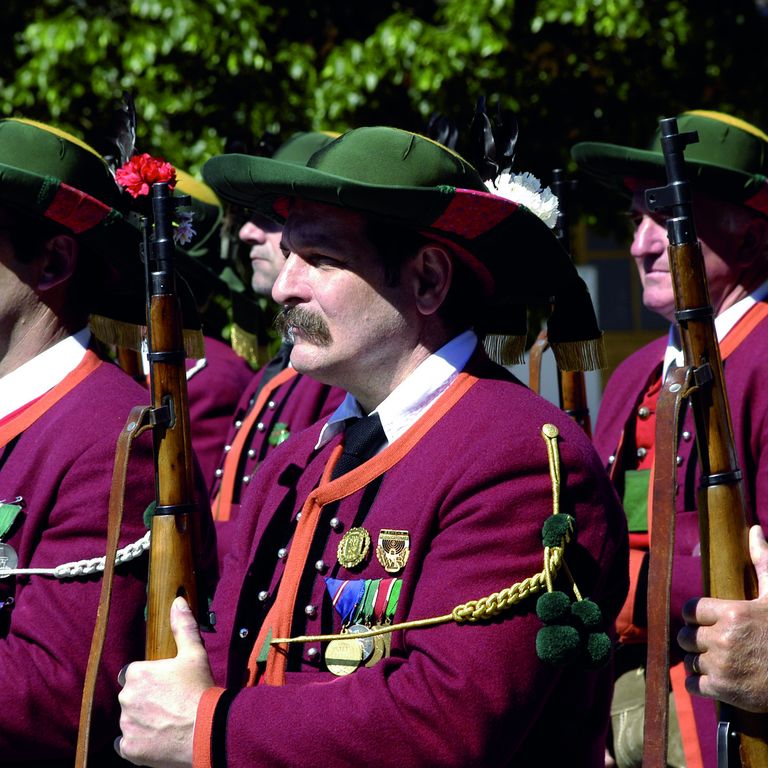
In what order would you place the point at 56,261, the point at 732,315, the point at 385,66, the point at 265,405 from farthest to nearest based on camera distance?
the point at 385,66 → the point at 265,405 → the point at 732,315 → the point at 56,261

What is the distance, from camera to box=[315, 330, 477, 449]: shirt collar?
3.07 metres

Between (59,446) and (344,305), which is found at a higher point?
(344,305)

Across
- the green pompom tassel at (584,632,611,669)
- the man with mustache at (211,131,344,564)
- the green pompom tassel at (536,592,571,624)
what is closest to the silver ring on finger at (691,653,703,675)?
the green pompom tassel at (584,632,611,669)

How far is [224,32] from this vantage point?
318 inches

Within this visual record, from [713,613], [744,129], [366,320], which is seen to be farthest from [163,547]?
[744,129]

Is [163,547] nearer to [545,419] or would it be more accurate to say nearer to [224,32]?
[545,419]

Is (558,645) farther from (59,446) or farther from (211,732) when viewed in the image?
(59,446)

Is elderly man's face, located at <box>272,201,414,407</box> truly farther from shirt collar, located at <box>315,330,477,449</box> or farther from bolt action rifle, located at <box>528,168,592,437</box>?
bolt action rifle, located at <box>528,168,592,437</box>

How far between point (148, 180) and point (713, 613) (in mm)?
1662

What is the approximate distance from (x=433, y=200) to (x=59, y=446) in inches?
44.0

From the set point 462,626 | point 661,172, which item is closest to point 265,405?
point 661,172

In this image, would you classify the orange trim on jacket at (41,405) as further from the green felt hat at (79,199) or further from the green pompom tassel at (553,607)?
the green pompom tassel at (553,607)

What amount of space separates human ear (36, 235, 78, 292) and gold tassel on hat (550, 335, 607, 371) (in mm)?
1308

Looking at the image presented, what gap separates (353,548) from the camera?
9.56 ft
